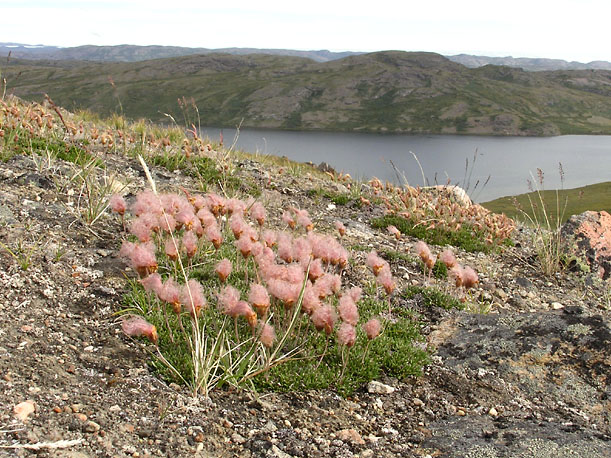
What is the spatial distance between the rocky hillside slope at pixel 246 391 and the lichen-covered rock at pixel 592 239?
147 inches

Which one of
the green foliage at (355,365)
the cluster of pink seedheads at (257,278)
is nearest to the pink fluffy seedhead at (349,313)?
the cluster of pink seedheads at (257,278)

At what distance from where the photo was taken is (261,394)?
416cm

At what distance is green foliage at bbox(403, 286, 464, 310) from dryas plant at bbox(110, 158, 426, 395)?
1.02 metres

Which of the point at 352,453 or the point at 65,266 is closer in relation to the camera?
the point at 352,453

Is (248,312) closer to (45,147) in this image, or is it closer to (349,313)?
(349,313)

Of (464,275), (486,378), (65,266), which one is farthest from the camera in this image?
(65,266)

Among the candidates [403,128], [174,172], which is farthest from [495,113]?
Answer: [174,172]

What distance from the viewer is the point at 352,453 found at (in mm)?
3539

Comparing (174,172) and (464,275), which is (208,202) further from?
(174,172)

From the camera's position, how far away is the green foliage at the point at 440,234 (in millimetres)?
10344

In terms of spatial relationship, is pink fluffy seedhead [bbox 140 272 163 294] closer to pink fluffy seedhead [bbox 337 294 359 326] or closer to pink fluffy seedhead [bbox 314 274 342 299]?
pink fluffy seedhead [bbox 314 274 342 299]

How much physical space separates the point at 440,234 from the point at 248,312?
7.71 m

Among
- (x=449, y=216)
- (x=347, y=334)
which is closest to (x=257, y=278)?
(x=347, y=334)

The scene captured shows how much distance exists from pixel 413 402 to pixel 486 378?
2.81 ft
